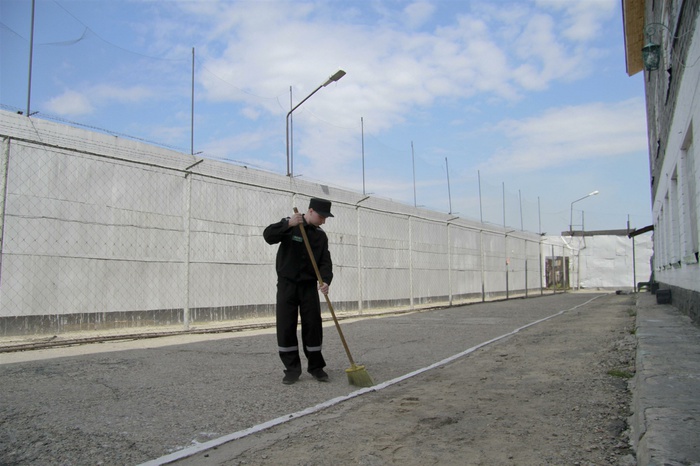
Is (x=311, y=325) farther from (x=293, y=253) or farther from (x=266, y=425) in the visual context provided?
(x=266, y=425)

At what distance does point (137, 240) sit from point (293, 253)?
5.58 metres

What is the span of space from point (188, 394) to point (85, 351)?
9.33ft

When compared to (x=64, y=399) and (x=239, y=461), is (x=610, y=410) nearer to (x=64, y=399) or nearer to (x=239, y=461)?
(x=239, y=461)

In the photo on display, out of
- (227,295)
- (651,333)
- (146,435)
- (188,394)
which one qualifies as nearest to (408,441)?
(146,435)

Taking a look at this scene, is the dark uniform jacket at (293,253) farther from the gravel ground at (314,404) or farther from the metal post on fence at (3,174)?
the metal post on fence at (3,174)

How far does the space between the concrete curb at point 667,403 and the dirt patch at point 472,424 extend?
175 millimetres

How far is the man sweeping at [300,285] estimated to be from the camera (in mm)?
Result: 4426

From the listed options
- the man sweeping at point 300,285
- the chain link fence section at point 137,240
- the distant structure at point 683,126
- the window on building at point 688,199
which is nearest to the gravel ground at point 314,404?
the man sweeping at point 300,285

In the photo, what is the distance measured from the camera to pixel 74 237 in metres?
8.28

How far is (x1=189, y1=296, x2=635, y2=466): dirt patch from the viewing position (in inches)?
100

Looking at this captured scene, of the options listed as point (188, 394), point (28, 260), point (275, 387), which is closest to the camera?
point (188, 394)

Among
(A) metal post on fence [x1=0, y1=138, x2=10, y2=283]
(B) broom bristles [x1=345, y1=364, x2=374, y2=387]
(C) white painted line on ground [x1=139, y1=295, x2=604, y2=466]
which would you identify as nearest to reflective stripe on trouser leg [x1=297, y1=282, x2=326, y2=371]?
(B) broom bristles [x1=345, y1=364, x2=374, y2=387]

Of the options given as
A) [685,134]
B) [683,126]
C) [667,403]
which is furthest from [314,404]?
[683,126]

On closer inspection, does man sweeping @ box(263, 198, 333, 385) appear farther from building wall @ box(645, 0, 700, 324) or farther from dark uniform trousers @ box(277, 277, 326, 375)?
building wall @ box(645, 0, 700, 324)
